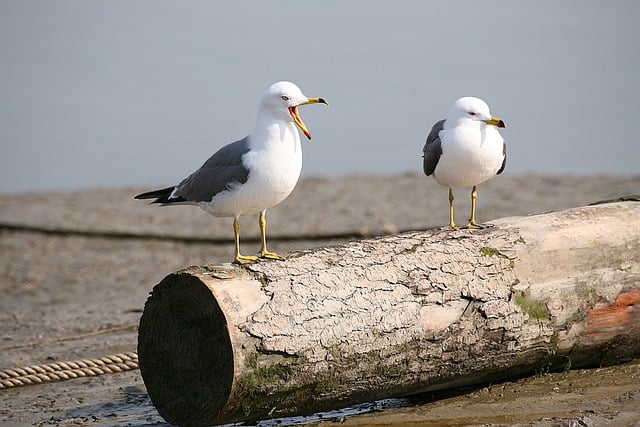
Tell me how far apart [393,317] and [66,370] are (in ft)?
8.30

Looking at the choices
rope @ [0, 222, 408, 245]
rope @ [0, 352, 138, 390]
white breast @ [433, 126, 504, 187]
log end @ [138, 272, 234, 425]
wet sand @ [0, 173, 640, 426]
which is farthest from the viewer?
rope @ [0, 222, 408, 245]

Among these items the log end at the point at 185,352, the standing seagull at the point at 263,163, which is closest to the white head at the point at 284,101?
the standing seagull at the point at 263,163

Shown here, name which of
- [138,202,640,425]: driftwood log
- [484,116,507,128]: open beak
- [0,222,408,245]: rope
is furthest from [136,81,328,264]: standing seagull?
[0,222,408,245]: rope

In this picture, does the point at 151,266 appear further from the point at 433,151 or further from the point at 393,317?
the point at 393,317

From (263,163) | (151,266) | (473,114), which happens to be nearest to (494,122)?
(473,114)

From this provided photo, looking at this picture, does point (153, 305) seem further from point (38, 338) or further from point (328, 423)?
point (38, 338)

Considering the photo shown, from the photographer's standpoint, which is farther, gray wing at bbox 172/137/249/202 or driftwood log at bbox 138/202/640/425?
gray wing at bbox 172/137/249/202

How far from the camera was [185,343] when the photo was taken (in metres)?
4.55

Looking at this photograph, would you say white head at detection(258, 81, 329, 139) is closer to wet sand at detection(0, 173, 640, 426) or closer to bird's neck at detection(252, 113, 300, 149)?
bird's neck at detection(252, 113, 300, 149)

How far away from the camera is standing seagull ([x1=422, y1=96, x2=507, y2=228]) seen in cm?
549

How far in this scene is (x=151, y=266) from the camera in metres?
9.19

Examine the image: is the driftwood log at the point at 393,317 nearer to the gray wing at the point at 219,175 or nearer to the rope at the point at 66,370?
the gray wing at the point at 219,175

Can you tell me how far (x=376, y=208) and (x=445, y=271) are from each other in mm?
5405

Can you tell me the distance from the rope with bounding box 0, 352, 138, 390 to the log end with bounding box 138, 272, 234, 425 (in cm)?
153
